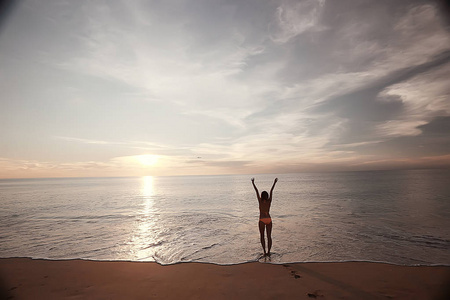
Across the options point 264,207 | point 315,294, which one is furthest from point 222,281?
point 264,207

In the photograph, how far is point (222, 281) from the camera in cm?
670

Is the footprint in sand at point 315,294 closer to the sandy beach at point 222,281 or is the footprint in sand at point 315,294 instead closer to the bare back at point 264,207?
the sandy beach at point 222,281

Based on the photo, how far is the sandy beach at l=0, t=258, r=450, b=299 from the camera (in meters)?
5.92

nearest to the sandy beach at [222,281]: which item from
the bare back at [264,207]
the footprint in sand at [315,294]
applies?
the footprint in sand at [315,294]

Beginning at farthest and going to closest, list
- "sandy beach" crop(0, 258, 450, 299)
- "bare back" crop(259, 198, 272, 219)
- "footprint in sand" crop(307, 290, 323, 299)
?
"bare back" crop(259, 198, 272, 219), "sandy beach" crop(0, 258, 450, 299), "footprint in sand" crop(307, 290, 323, 299)

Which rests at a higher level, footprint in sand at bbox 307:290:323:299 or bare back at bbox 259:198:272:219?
bare back at bbox 259:198:272:219

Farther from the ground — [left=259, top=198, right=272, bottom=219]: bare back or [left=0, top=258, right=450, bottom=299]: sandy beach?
[left=259, top=198, right=272, bottom=219]: bare back

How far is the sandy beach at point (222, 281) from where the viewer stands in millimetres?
5922

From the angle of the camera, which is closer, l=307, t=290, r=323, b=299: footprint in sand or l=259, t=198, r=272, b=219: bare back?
l=307, t=290, r=323, b=299: footprint in sand

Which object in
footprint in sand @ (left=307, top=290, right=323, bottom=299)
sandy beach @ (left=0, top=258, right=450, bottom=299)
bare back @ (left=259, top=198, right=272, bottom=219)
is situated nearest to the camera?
footprint in sand @ (left=307, top=290, right=323, bottom=299)

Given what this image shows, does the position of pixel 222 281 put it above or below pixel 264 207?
below

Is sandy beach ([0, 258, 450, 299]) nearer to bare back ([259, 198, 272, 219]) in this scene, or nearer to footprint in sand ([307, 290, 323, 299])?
footprint in sand ([307, 290, 323, 299])

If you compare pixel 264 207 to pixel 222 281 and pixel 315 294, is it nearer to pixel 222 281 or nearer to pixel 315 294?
pixel 222 281

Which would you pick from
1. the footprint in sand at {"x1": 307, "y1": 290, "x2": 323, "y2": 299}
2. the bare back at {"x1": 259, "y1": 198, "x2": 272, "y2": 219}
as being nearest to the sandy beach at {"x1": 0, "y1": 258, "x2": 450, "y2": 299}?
the footprint in sand at {"x1": 307, "y1": 290, "x2": 323, "y2": 299}
